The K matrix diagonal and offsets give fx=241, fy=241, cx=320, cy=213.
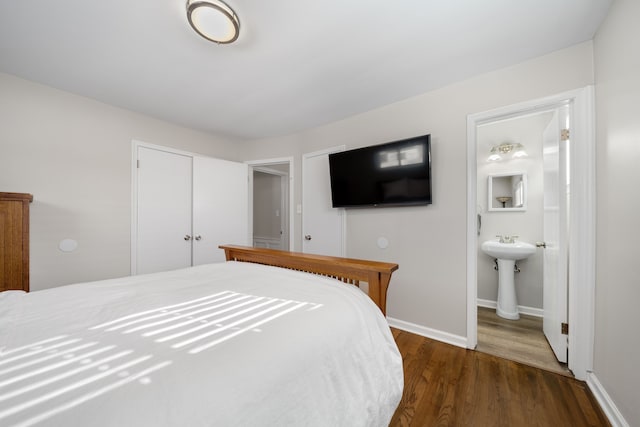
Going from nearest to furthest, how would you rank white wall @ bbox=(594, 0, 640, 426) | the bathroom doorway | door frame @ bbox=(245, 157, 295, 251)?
white wall @ bbox=(594, 0, 640, 426) < the bathroom doorway < door frame @ bbox=(245, 157, 295, 251)

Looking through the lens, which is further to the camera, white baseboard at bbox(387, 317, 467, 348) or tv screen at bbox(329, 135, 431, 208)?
tv screen at bbox(329, 135, 431, 208)

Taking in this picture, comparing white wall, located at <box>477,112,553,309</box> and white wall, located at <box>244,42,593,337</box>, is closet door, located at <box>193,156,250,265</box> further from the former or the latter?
white wall, located at <box>477,112,553,309</box>

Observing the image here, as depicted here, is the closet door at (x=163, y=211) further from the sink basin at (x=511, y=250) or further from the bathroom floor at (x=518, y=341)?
the sink basin at (x=511, y=250)

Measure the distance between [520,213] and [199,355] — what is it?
3624 millimetres

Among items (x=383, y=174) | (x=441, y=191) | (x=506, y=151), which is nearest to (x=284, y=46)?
(x=383, y=174)

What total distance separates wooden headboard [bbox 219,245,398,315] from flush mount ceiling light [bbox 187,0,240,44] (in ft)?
4.88

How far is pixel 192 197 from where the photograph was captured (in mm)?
3156

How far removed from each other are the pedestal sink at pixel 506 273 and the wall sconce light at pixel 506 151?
1078mm

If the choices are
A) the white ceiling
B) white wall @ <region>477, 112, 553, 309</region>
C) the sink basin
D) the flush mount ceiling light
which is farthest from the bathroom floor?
the flush mount ceiling light

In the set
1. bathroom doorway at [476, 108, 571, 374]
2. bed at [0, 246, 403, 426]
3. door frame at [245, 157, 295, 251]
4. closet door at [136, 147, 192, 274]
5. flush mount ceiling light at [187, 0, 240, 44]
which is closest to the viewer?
bed at [0, 246, 403, 426]

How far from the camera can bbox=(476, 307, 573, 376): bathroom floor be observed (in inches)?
75.5

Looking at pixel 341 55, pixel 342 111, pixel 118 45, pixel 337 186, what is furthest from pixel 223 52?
pixel 337 186

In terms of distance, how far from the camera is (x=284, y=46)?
5.55 ft

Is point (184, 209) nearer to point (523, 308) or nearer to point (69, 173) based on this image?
point (69, 173)
